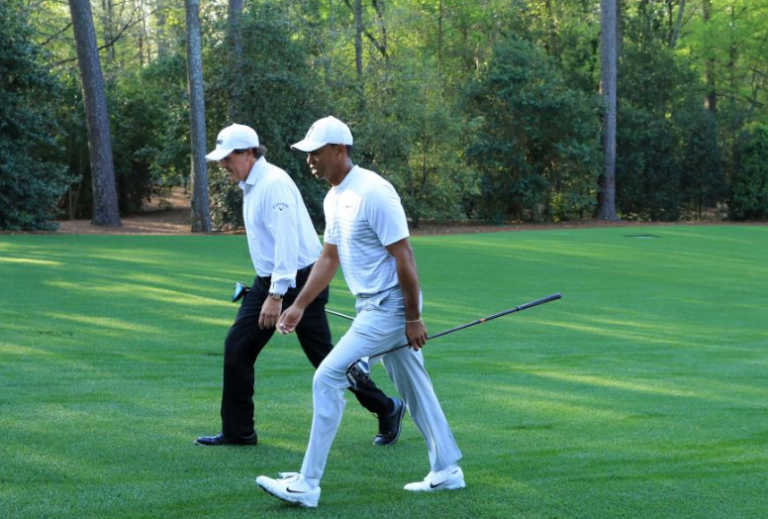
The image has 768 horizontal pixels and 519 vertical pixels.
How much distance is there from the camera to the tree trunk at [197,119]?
2702cm

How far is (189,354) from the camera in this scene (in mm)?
9211

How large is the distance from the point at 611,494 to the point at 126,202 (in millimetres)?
31968

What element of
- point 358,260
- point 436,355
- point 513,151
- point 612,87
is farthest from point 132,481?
point 612,87

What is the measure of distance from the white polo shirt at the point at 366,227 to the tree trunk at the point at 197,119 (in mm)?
23316

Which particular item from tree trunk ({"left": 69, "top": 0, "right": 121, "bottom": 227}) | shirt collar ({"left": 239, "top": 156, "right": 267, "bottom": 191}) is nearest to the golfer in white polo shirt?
shirt collar ({"left": 239, "top": 156, "right": 267, "bottom": 191})

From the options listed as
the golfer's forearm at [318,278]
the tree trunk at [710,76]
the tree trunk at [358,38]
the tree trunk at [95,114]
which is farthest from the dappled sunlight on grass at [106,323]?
the tree trunk at [710,76]

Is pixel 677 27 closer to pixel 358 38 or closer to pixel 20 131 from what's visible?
pixel 358 38

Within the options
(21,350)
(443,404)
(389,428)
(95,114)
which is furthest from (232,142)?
(95,114)

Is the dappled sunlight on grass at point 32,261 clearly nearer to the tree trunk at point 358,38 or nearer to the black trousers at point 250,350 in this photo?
the black trousers at point 250,350

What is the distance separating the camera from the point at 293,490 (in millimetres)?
4754

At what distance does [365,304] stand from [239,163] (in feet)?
4.74

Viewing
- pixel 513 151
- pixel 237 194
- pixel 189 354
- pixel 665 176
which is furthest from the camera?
pixel 665 176

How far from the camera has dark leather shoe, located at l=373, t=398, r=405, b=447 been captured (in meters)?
6.10

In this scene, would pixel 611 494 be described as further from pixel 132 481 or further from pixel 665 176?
pixel 665 176
